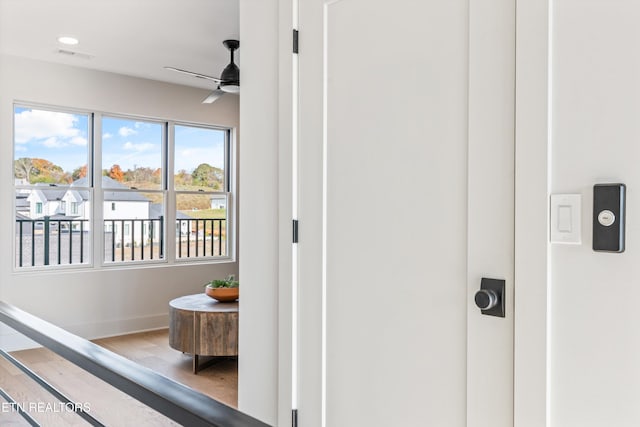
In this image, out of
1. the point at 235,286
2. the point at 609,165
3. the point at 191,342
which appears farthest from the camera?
the point at 235,286

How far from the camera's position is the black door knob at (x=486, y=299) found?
1.36 metres

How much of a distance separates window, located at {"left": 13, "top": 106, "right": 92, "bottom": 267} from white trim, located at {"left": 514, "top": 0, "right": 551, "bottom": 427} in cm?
487

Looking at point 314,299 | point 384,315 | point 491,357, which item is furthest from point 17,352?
point 491,357

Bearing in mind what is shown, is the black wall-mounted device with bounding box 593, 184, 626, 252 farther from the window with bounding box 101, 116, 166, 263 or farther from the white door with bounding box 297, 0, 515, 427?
the window with bounding box 101, 116, 166, 263

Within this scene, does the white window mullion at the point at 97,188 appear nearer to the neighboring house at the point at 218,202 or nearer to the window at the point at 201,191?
the window at the point at 201,191

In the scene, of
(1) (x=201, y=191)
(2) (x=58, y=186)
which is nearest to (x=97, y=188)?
(2) (x=58, y=186)

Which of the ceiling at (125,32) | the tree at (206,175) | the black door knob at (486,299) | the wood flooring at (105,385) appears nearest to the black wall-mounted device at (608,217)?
the black door knob at (486,299)

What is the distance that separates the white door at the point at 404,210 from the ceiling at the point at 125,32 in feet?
6.81

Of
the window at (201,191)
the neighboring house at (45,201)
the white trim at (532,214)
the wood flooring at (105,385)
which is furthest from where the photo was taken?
the window at (201,191)

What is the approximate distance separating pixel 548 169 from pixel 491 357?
1.76 feet

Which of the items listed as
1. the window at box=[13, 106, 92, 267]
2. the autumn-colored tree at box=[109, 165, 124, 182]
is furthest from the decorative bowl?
the autumn-colored tree at box=[109, 165, 124, 182]

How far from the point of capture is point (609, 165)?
117 cm

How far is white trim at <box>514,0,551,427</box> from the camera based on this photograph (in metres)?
1.27

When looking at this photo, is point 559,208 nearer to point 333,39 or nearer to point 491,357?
point 491,357
